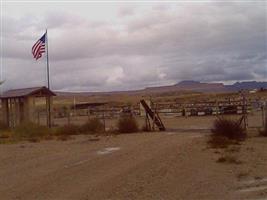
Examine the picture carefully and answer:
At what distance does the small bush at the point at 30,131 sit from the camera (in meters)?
37.1

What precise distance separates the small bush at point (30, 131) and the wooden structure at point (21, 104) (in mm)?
3165

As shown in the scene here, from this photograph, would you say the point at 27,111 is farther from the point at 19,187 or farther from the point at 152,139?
the point at 19,187

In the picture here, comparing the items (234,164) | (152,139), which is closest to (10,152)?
(152,139)

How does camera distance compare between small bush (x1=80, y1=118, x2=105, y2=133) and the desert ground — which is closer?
the desert ground

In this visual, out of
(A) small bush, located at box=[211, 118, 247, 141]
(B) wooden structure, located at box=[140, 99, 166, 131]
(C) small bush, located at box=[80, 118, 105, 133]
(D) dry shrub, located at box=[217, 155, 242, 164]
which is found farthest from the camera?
(C) small bush, located at box=[80, 118, 105, 133]

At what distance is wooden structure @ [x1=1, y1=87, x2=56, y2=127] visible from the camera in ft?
141

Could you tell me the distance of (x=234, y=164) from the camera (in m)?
17.4

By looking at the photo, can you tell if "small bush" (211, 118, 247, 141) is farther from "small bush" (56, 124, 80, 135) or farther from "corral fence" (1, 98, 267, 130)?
"small bush" (56, 124, 80, 135)

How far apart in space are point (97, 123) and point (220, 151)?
1845 centimetres

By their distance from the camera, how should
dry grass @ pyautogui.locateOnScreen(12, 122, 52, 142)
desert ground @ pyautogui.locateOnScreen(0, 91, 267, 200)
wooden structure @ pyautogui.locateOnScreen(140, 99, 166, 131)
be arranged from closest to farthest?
Result: desert ground @ pyautogui.locateOnScreen(0, 91, 267, 200)
wooden structure @ pyautogui.locateOnScreen(140, 99, 166, 131)
dry grass @ pyautogui.locateOnScreen(12, 122, 52, 142)

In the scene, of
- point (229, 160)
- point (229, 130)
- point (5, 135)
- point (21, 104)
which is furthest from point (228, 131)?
point (21, 104)

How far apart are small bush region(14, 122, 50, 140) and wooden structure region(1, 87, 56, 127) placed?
3165 mm

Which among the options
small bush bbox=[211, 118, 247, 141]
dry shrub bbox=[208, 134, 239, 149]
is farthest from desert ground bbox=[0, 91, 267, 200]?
small bush bbox=[211, 118, 247, 141]

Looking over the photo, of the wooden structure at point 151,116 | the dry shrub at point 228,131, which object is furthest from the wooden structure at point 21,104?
the dry shrub at point 228,131
